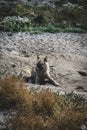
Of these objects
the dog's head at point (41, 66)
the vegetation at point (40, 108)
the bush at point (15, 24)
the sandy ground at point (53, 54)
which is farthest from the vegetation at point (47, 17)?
the vegetation at point (40, 108)

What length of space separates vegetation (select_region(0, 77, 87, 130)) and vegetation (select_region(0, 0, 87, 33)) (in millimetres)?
8309

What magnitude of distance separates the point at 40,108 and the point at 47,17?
427 inches

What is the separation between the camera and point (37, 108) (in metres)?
9.23

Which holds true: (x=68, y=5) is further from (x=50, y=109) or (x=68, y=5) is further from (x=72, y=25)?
(x=50, y=109)

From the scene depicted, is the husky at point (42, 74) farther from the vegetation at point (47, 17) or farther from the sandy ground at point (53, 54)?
the vegetation at point (47, 17)

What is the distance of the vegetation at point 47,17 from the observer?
719 inches

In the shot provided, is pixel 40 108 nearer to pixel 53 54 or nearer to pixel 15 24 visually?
pixel 53 54

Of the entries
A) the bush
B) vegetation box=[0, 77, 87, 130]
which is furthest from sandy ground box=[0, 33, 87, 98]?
vegetation box=[0, 77, 87, 130]

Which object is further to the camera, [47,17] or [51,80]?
[47,17]

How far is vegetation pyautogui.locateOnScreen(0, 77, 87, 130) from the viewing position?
8.40 metres

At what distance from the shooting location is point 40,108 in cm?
924

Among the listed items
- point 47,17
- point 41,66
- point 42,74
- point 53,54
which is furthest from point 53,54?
point 47,17

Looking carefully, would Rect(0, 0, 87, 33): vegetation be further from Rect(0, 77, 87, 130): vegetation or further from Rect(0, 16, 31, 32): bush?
Rect(0, 77, 87, 130): vegetation

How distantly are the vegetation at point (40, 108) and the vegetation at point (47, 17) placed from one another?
8.31 meters
